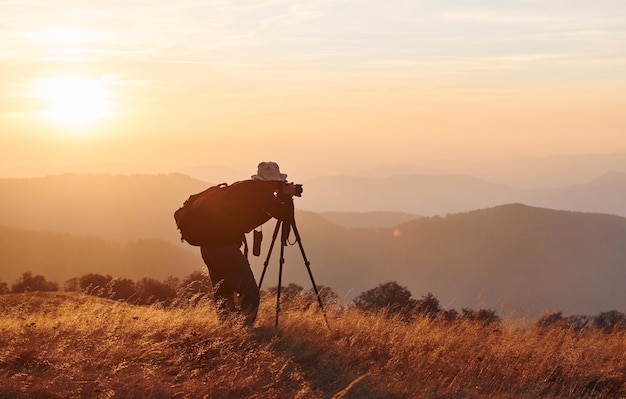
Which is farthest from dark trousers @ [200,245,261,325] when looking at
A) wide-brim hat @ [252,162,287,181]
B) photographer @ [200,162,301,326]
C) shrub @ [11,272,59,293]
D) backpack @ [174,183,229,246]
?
shrub @ [11,272,59,293]

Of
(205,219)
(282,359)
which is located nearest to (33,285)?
(205,219)

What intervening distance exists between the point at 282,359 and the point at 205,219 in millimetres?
3018

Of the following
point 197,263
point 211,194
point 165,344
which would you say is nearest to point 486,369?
point 165,344

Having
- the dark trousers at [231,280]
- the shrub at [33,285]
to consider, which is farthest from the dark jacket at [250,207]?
the shrub at [33,285]

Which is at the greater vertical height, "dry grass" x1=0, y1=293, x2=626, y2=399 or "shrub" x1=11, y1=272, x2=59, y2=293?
"dry grass" x1=0, y1=293, x2=626, y2=399

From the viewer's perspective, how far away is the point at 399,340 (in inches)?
391

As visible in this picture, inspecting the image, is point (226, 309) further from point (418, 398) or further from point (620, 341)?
point (620, 341)

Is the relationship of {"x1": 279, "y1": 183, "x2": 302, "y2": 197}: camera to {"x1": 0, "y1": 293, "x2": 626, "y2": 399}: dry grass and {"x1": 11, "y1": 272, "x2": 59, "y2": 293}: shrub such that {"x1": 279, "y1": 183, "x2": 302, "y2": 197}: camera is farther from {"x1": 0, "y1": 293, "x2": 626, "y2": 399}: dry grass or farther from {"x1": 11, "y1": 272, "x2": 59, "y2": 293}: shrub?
{"x1": 11, "y1": 272, "x2": 59, "y2": 293}: shrub

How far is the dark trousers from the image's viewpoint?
407 inches

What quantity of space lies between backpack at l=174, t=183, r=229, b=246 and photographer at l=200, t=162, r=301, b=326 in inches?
3.5

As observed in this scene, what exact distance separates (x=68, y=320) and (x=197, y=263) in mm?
188786

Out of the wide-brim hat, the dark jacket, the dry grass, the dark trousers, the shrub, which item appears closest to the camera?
the dry grass

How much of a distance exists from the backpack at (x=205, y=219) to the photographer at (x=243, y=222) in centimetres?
9

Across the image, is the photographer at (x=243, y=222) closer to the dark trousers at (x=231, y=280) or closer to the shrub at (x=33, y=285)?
the dark trousers at (x=231, y=280)
